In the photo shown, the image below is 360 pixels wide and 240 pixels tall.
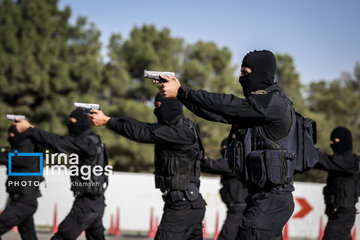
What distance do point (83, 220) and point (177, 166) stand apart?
1782mm

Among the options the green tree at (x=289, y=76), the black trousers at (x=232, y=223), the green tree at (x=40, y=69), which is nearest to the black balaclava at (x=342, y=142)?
the black trousers at (x=232, y=223)

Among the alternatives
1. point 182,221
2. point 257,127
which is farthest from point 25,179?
point 257,127

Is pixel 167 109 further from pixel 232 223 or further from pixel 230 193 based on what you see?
pixel 230 193

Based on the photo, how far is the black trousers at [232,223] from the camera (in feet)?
25.1

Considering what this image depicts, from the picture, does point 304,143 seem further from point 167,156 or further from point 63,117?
point 63,117

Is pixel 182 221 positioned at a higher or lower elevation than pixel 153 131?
lower

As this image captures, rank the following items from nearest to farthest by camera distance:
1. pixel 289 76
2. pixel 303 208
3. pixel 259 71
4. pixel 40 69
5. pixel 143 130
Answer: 1. pixel 259 71
2. pixel 143 130
3. pixel 303 208
4. pixel 40 69
5. pixel 289 76

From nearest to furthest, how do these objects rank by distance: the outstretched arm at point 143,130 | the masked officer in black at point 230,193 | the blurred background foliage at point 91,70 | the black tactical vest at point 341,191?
the outstretched arm at point 143,130 → the black tactical vest at point 341,191 → the masked officer in black at point 230,193 → the blurred background foliage at point 91,70

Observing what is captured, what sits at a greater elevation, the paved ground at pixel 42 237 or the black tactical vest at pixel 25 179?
the black tactical vest at pixel 25 179

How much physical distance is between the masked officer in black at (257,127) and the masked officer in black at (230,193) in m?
3.42

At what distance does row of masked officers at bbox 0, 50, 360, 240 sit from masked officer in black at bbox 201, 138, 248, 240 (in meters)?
0.02

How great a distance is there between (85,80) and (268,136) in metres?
19.9

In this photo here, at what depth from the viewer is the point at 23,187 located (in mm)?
7484

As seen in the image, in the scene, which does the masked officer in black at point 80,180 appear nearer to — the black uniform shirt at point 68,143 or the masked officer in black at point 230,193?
the black uniform shirt at point 68,143
